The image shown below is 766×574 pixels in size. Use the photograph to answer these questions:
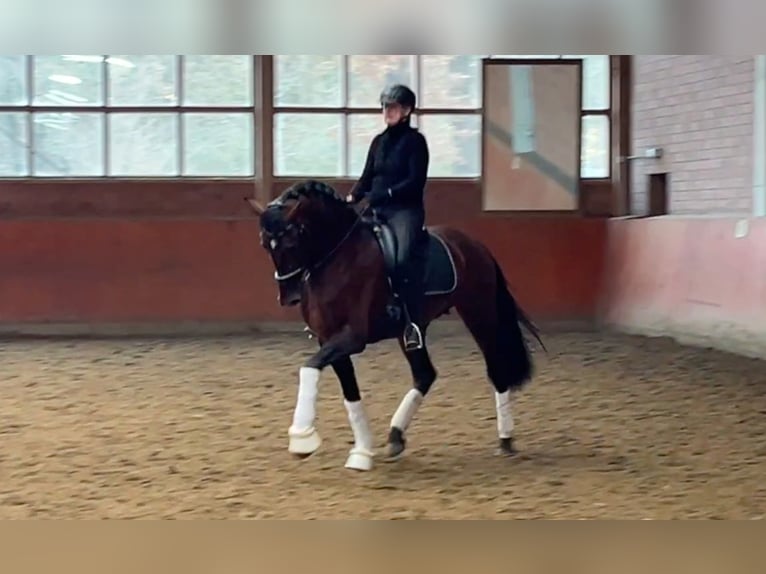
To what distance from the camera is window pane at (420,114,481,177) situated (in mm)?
7109

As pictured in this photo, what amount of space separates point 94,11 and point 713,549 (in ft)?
2.07

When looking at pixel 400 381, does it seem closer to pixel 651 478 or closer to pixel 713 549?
pixel 651 478

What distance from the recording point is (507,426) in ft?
11.1

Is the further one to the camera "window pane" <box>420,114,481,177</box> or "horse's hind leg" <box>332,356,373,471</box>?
"window pane" <box>420,114,481,177</box>

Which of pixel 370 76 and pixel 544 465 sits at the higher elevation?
pixel 370 76

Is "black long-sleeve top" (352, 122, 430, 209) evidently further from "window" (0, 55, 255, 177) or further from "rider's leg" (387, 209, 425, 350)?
"window" (0, 55, 255, 177)

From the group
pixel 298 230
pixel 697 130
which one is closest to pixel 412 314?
pixel 298 230

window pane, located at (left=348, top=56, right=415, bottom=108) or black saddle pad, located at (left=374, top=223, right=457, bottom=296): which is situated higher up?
window pane, located at (left=348, top=56, right=415, bottom=108)

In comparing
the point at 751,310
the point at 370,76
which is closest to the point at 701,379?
the point at 751,310

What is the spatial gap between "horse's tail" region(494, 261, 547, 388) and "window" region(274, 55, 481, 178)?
370 cm

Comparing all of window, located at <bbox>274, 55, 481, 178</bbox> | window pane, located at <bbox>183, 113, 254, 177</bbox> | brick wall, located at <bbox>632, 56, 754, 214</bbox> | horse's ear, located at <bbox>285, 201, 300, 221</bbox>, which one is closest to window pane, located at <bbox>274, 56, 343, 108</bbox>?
window, located at <bbox>274, 55, 481, 178</bbox>

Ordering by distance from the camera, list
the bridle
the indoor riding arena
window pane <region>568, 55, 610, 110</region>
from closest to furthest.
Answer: the bridle
the indoor riding arena
window pane <region>568, 55, 610, 110</region>

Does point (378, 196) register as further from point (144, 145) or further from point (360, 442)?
point (144, 145)

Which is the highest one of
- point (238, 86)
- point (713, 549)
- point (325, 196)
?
point (238, 86)
